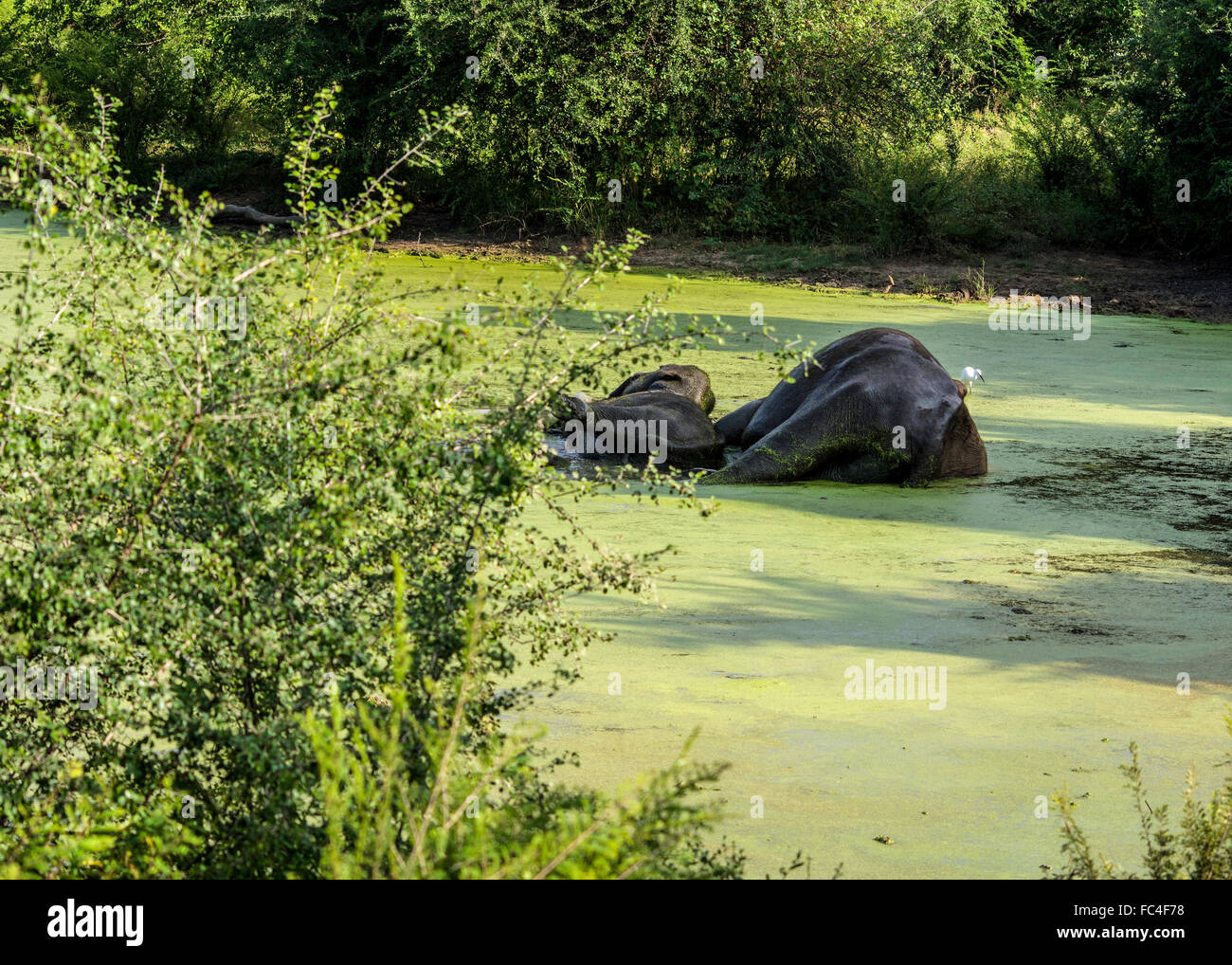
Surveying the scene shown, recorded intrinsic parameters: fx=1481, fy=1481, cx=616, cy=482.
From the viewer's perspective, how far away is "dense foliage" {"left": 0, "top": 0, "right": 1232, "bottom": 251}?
59.6 feet

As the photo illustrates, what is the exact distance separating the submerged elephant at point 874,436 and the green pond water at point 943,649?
158 mm

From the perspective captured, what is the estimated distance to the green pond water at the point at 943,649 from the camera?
13.1ft

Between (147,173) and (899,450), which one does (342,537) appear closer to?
(899,450)

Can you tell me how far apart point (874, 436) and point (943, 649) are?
9.60 ft

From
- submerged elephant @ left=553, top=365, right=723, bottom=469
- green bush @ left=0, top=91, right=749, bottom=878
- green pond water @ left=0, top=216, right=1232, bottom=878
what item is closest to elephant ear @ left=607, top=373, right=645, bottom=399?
submerged elephant @ left=553, top=365, right=723, bottom=469

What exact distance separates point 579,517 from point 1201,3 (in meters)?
12.5

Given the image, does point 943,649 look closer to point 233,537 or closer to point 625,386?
point 233,537

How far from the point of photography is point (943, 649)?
5.39 metres

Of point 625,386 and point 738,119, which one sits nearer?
point 625,386

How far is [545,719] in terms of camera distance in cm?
453

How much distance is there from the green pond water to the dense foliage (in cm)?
895

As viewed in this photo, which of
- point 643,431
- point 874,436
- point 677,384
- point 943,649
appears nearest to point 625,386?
point 677,384

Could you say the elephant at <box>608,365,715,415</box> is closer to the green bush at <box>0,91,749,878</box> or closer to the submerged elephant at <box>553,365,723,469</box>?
the submerged elephant at <box>553,365,723,469</box>
